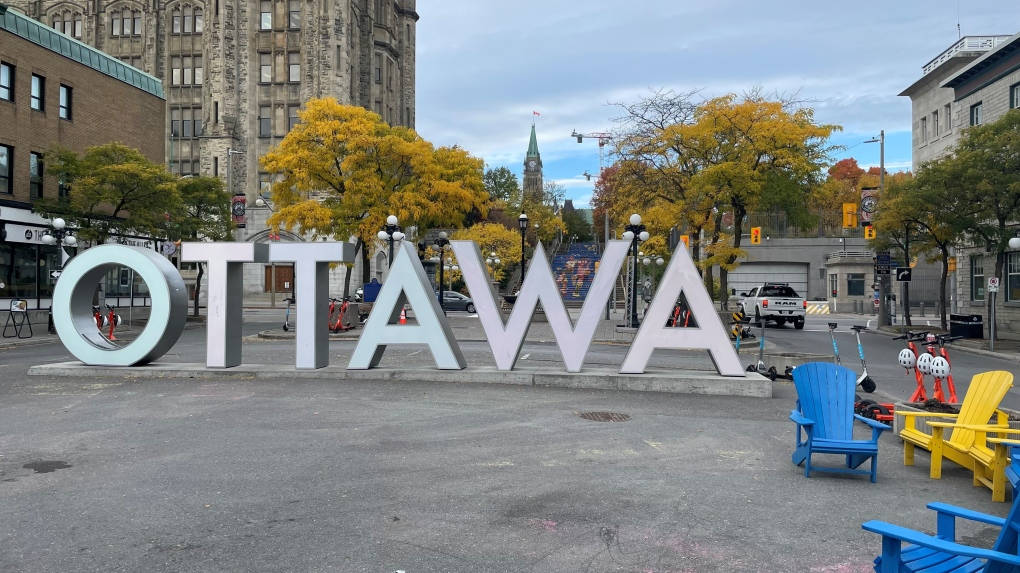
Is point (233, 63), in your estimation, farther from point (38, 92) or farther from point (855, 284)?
point (855, 284)

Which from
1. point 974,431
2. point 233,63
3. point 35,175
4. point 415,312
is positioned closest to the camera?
point 974,431

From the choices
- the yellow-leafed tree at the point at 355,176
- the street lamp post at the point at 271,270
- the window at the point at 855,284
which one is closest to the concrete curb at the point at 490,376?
the yellow-leafed tree at the point at 355,176

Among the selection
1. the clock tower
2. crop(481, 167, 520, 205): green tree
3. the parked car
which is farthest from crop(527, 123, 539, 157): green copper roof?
the parked car

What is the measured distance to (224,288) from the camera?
13508mm

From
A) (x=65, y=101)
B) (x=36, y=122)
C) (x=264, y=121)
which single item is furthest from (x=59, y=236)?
(x=264, y=121)

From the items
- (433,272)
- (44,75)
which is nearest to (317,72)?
(433,272)

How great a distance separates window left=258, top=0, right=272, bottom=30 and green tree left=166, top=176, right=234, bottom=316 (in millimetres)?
28884

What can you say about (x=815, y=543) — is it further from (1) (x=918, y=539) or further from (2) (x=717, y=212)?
(2) (x=717, y=212)

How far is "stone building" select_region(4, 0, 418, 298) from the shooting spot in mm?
59000

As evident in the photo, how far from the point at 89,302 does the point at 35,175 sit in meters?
23.5

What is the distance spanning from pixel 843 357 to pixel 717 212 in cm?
965

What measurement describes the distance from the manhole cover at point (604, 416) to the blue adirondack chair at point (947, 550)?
6.01 m

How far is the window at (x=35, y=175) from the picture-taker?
108 feet

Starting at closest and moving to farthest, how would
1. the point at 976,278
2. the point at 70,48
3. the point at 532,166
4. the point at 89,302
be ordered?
1. the point at 89,302
2. the point at 976,278
3. the point at 70,48
4. the point at 532,166
